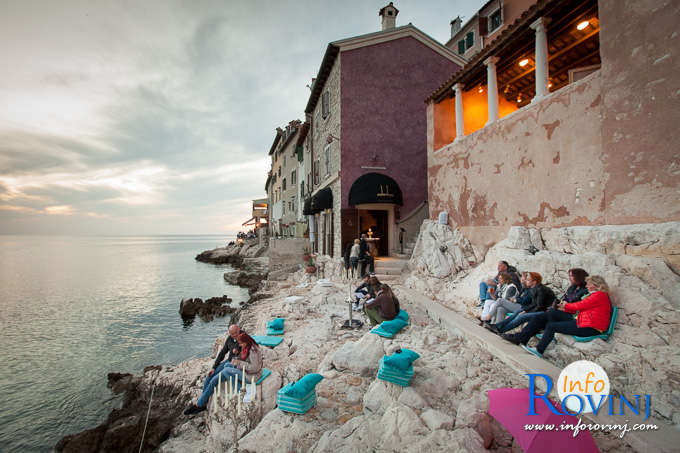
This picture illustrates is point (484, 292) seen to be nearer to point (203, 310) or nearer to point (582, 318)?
point (582, 318)

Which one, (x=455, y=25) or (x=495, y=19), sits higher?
(x=455, y=25)

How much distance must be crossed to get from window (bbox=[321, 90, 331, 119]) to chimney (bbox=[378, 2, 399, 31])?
4.64 meters

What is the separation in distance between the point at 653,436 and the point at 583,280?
8.73 feet

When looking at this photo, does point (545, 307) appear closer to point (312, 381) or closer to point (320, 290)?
point (312, 381)

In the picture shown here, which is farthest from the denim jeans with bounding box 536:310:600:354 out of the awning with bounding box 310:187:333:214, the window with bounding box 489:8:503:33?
the window with bounding box 489:8:503:33

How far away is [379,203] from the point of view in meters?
15.2

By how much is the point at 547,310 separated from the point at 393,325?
9.79ft

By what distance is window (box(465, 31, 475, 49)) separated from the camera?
21719mm

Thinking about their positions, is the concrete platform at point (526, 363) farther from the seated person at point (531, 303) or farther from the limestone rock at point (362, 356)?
the limestone rock at point (362, 356)

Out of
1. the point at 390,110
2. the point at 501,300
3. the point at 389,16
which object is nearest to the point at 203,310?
the point at 390,110

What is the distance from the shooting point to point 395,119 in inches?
624

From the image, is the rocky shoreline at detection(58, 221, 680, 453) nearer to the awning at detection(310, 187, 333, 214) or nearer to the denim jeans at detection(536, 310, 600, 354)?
the denim jeans at detection(536, 310, 600, 354)

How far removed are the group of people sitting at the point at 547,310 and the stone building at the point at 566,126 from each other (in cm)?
170

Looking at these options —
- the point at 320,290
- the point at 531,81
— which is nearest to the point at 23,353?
the point at 320,290
